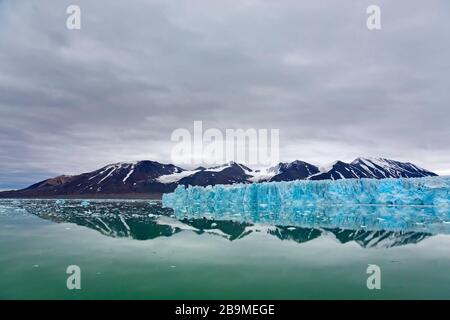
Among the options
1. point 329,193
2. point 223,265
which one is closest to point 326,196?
point 329,193

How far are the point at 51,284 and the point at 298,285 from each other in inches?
228

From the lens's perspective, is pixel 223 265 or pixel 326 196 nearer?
pixel 223 265

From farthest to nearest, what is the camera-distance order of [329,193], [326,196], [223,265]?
1. [326,196]
2. [329,193]
3. [223,265]

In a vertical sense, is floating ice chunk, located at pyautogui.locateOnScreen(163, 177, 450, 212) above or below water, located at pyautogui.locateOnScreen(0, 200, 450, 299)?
above

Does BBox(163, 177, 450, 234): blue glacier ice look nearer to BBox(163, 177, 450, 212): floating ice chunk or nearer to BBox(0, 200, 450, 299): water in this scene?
BBox(163, 177, 450, 212): floating ice chunk

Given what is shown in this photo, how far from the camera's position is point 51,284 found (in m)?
7.80

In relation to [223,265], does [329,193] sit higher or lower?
higher

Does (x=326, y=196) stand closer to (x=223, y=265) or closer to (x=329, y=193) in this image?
(x=329, y=193)

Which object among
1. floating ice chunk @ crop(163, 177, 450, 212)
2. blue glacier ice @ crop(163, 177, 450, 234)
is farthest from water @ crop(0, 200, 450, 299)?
floating ice chunk @ crop(163, 177, 450, 212)

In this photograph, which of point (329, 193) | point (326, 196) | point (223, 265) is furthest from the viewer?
point (326, 196)

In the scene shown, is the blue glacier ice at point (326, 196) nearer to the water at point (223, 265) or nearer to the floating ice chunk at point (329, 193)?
the floating ice chunk at point (329, 193)

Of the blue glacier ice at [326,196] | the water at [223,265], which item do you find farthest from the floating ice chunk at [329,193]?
the water at [223,265]
